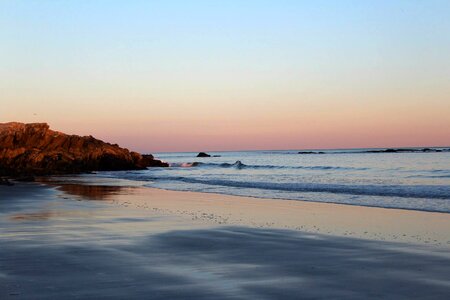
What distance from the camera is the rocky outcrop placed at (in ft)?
192

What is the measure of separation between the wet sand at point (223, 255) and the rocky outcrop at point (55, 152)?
44385mm

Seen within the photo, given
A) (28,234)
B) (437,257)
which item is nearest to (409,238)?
(437,257)

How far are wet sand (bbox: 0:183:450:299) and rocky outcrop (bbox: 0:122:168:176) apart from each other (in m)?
44.4


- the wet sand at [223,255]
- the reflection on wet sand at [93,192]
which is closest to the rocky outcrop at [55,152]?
the reflection on wet sand at [93,192]

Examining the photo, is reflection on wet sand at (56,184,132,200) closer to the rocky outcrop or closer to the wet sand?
the wet sand

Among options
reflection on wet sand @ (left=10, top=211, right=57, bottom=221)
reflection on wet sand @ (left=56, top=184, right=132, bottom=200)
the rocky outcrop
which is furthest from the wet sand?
the rocky outcrop

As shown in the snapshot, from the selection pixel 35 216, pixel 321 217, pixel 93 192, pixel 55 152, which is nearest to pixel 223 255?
pixel 321 217

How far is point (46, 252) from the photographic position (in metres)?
9.19

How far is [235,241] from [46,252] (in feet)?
12.4

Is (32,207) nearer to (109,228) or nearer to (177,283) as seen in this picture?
(109,228)

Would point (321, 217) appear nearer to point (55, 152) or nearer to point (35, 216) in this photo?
point (35, 216)

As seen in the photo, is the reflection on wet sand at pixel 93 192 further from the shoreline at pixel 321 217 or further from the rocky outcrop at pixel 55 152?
the rocky outcrop at pixel 55 152

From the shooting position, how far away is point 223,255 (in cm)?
924

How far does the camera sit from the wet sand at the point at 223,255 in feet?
21.6
